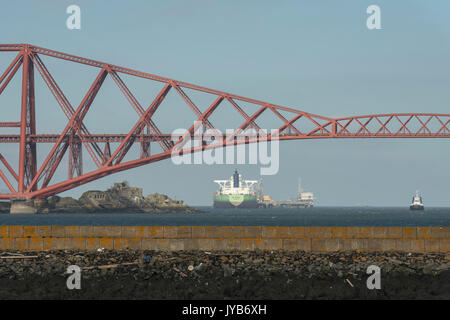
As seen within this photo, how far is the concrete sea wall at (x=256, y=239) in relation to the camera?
26.3m

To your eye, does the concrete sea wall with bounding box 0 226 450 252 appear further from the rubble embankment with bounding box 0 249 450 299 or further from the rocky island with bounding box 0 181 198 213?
the rocky island with bounding box 0 181 198 213

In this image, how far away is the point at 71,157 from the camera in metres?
85.3

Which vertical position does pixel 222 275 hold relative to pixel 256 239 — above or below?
below

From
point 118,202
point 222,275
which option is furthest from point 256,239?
point 118,202

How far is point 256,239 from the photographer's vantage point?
2647cm

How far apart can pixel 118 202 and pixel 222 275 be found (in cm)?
13393

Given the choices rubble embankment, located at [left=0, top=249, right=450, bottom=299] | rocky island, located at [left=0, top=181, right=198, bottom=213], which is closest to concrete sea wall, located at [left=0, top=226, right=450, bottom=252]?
rubble embankment, located at [left=0, top=249, right=450, bottom=299]

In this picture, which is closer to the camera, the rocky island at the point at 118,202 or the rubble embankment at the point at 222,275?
the rubble embankment at the point at 222,275

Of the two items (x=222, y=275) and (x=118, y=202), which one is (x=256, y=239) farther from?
(x=118, y=202)

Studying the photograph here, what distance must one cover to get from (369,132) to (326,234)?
211ft

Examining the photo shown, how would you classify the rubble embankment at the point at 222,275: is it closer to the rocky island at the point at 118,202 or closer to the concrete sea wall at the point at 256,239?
the concrete sea wall at the point at 256,239

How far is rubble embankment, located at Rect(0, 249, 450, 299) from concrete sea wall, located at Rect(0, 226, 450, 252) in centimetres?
82

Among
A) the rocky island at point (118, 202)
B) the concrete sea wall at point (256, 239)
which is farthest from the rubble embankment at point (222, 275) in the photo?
the rocky island at point (118, 202)

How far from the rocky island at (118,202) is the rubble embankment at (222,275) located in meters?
109
